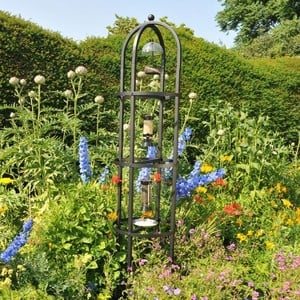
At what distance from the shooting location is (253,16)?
853 inches

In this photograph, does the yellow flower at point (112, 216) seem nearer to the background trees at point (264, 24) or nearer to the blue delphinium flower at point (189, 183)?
the blue delphinium flower at point (189, 183)

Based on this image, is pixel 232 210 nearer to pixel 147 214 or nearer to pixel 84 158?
pixel 147 214

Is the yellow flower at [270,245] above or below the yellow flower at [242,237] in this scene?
below

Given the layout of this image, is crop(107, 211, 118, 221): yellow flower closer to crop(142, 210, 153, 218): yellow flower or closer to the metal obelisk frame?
the metal obelisk frame

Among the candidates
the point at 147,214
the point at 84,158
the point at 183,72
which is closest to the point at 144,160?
the point at 147,214

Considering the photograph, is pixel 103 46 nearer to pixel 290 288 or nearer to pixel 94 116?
pixel 94 116

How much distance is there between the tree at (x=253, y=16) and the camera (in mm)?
20406

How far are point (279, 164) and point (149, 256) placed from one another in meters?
2.59

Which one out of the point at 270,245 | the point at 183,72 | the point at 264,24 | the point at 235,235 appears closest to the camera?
the point at 270,245

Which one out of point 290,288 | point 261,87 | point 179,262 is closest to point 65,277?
point 179,262

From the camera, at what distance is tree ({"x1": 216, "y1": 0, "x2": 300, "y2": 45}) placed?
2041 cm

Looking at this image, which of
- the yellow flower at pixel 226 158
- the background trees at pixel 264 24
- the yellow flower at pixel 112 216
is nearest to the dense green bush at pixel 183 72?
the yellow flower at pixel 226 158

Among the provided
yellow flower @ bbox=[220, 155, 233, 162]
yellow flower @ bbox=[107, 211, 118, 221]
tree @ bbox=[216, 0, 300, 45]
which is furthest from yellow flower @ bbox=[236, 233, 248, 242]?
tree @ bbox=[216, 0, 300, 45]

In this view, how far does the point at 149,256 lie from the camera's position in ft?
11.0
